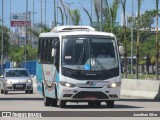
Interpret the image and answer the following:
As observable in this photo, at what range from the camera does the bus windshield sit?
90.2 ft

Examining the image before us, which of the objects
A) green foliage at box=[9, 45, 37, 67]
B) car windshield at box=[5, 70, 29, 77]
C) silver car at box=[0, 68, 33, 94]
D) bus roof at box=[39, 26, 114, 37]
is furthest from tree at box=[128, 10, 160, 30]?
bus roof at box=[39, 26, 114, 37]

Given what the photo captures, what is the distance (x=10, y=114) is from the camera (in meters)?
20.9

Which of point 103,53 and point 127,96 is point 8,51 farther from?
point 103,53

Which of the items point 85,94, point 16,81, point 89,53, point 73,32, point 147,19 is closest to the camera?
point 85,94

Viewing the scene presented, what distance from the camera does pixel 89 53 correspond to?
27609 millimetres

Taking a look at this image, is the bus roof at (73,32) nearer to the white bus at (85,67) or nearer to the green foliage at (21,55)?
the white bus at (85,67)

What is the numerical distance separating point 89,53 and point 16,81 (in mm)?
17759

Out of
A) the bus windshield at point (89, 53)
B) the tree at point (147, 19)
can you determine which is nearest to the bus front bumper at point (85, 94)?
the bus windshield at point (89, 53)

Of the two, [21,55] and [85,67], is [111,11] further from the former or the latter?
[21,55]

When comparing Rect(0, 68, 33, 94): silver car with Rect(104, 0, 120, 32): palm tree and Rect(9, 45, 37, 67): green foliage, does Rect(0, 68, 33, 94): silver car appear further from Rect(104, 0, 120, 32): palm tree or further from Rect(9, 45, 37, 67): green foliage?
Rect(9, 45, 37, 67): green foliage

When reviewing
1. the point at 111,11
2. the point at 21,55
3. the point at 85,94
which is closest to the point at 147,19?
the point at 21,55

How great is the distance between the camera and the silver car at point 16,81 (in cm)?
4478

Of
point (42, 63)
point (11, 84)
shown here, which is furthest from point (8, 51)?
point (42, 63)

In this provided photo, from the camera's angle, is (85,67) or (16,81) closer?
(85,67)
